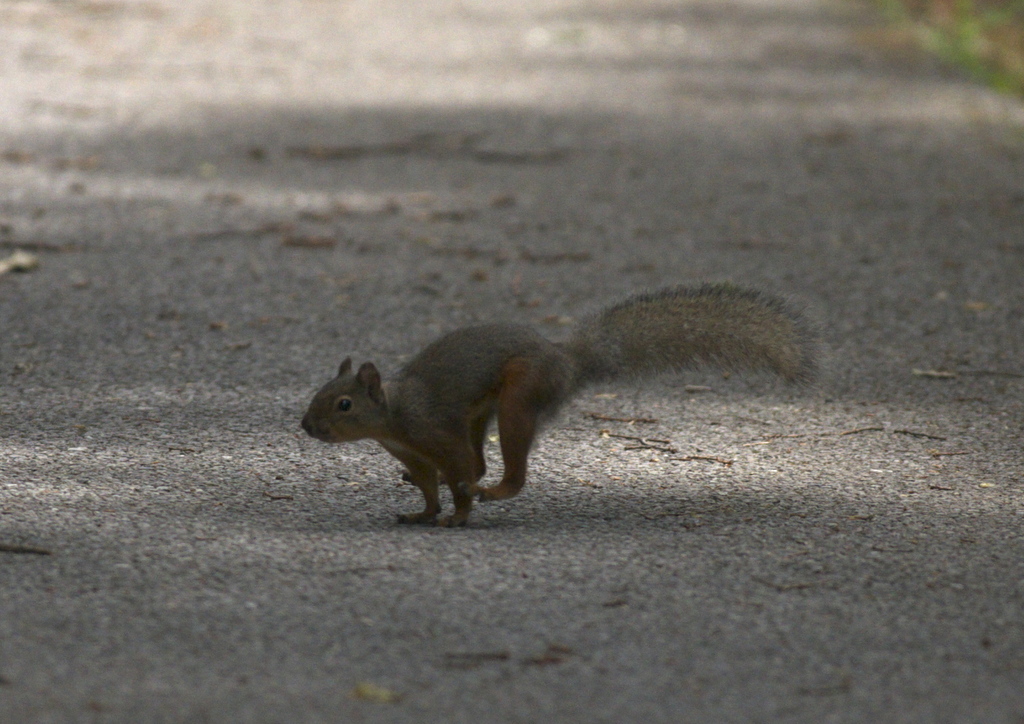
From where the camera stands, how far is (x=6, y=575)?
2.78 meters

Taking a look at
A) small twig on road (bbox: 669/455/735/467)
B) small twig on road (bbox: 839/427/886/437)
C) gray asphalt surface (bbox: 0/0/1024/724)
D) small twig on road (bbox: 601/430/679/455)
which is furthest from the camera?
small twig on road (bbox: 839/427/886/437)

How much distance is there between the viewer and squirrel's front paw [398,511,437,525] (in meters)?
3.34

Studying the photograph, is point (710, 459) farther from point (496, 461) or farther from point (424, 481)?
point (424, 481)

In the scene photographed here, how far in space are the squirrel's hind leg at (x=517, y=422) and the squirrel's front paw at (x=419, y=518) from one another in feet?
0.44

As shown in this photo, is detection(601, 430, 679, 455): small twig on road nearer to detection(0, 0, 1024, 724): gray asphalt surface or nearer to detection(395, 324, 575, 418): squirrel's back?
detection(0, 0, 1024, 724): gray asphalt surface

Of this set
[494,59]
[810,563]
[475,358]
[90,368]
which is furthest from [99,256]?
[494,59]

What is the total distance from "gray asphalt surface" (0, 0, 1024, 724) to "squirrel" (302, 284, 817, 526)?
0.16 m

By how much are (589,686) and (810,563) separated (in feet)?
2.72

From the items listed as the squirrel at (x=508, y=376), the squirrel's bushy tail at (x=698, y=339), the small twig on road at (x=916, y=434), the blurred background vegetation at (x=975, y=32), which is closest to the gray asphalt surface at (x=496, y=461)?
the small twig on road at (x=916, y=434)

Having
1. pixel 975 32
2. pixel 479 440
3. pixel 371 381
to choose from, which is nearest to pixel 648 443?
pixel 479 440

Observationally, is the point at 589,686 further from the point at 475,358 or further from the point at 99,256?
the point at 99,256

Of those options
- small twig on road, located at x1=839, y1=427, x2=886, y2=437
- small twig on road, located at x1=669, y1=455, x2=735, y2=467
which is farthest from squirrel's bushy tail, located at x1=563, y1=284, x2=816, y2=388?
small twig on road, located at x1=839, y1=427, x2=886, y2=437

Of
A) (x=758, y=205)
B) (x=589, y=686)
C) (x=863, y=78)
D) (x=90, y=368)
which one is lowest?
(x=589, y=686)

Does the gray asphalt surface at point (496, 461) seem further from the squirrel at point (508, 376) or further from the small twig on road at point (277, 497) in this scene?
the squirrel at point (508, 376)
